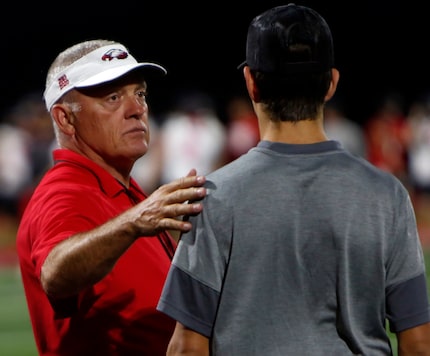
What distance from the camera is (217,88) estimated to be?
22.5 metres

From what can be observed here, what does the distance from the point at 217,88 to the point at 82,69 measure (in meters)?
18.9

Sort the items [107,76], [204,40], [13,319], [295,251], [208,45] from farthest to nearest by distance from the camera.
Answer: [204,40]
[208,45]
[13,319]
[107,76]
[295,251]

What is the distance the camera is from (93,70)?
370 centimetres

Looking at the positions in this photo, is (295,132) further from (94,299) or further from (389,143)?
(389,143)

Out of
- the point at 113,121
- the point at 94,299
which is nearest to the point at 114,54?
the point at 113,121

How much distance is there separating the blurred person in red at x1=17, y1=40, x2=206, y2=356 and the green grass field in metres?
3.96

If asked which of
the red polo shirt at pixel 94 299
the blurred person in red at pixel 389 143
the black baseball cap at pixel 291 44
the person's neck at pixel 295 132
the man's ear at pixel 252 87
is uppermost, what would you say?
the black baseball cap at pixel 291 44

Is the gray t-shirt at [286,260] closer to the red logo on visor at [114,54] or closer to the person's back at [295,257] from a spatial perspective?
the person's back at [295,257]

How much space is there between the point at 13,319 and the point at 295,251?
25.8ft

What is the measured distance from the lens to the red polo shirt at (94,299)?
3.30 meters

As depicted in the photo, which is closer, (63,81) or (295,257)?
(295,257)

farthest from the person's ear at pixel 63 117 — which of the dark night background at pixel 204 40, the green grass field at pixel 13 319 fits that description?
the dark night background at pixel 204 40

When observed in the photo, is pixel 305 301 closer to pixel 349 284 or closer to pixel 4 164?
pixel 349 284

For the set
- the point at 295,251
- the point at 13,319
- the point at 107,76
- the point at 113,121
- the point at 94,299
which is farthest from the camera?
the point at 13,319
